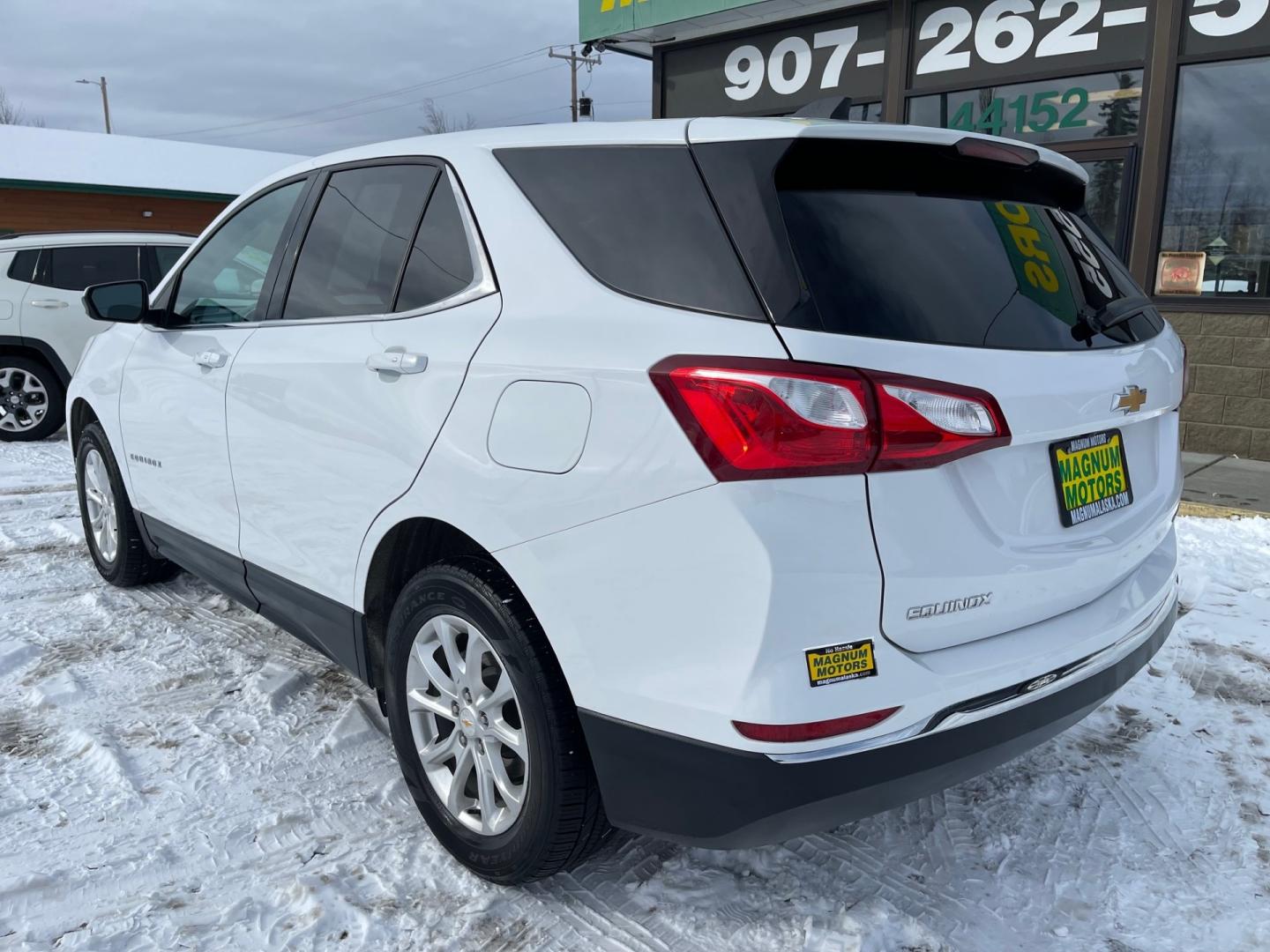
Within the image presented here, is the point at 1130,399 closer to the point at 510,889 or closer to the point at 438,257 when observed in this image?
the point at 438,257

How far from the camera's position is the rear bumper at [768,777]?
6.23 ft

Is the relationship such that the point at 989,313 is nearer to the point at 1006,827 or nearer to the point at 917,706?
the point at 917,706

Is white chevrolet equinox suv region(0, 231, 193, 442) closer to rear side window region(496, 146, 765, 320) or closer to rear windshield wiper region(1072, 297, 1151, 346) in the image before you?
rear side window region(496, 146, 765, 320)

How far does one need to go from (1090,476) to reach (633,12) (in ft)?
29.9

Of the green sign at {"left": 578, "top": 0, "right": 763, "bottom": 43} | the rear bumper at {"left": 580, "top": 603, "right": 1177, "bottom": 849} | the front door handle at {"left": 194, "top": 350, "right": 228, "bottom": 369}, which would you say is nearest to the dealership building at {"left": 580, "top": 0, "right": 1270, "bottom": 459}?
the green sign at {"left": 578, "top": 0, "right": 763, "bottom": 43}

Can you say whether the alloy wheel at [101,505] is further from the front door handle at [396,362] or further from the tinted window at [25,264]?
the tinted window at [25,264]

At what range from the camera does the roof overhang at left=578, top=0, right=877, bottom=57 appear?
9203 millimetres

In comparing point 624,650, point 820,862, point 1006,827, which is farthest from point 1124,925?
point 624,650

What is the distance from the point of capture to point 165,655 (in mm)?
3928

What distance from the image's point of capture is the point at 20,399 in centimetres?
932

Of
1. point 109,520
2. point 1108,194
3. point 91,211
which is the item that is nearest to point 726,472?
point 109,520

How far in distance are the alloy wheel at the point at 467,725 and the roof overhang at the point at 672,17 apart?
320 inches

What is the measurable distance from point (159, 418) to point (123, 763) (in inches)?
53.2

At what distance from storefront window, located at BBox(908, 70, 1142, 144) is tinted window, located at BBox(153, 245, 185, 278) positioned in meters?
7.22
